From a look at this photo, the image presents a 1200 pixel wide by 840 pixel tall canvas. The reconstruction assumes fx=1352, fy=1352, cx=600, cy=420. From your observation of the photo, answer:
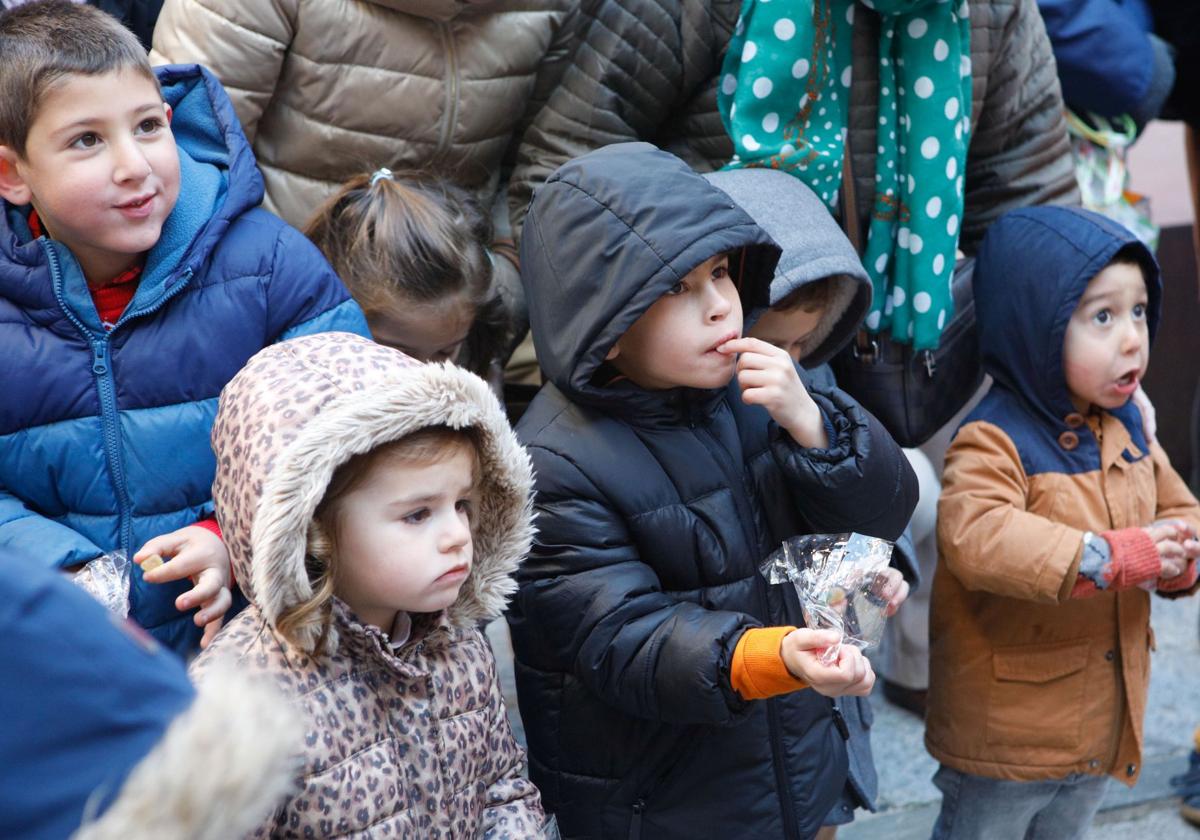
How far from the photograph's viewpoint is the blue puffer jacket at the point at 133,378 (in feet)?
7.09

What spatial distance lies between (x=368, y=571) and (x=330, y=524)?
9 cm

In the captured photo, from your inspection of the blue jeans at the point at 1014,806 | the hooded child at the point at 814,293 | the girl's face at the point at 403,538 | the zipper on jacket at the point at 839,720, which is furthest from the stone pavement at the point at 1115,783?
the girl's face at the point at 403,538

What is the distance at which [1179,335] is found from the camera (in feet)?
18.3

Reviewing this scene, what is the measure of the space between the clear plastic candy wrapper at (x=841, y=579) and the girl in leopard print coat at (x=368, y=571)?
50cm

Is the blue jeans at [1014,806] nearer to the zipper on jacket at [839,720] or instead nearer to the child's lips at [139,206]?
the zipper on jacket at [839,720]

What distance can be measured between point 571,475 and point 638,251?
387 mm

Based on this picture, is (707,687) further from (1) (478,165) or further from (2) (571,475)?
(1) (478,165)

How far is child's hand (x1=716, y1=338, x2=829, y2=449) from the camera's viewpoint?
2.24 m

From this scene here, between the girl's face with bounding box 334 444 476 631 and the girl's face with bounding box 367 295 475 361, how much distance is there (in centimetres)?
76

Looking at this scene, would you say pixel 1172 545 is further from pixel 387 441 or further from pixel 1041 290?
pixel 387 441

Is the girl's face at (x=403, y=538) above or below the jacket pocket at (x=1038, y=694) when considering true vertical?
above

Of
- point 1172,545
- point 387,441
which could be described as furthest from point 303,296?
point 1172,545

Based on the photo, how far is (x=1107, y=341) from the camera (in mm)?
2900

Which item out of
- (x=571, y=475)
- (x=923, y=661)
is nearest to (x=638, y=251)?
(x=571, y=475)
